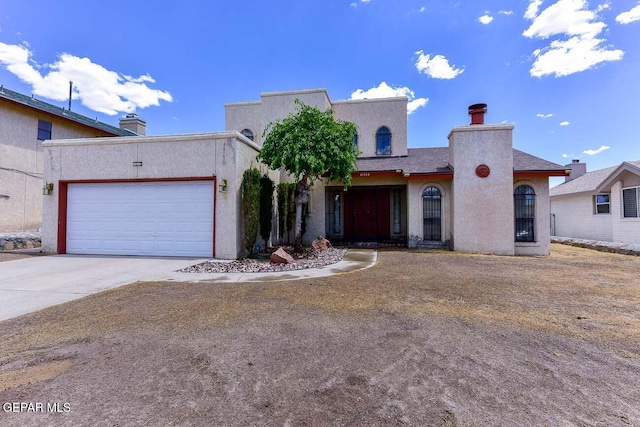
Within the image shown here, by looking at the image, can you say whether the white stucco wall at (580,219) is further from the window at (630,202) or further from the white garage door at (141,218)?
the white garage door at (141,218)

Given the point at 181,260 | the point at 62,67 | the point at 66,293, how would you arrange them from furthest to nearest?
the point at 62,67
the point at 181,260
the point at 66,293

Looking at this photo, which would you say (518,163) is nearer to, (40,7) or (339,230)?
(339,230)

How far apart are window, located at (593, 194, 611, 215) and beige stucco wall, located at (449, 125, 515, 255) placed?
7486 millimetres

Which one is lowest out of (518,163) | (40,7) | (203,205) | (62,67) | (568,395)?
(568,395)

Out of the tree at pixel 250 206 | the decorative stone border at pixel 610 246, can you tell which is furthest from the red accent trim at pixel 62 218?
the decorative stone border at pixel 610 246

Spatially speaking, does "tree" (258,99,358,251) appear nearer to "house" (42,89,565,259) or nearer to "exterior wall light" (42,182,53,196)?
"house" (42,89,565,259)

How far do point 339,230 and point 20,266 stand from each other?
11627mm

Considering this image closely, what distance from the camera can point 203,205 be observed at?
938 centimetres

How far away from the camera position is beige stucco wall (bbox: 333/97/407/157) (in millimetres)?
15023

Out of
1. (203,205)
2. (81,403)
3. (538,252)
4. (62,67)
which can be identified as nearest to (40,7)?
(203,205)

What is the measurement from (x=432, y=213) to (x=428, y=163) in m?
2.34

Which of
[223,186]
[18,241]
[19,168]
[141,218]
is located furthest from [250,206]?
[19,168]

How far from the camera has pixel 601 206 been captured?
14469mm

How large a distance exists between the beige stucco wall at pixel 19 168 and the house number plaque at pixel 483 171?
19564 millimetres
